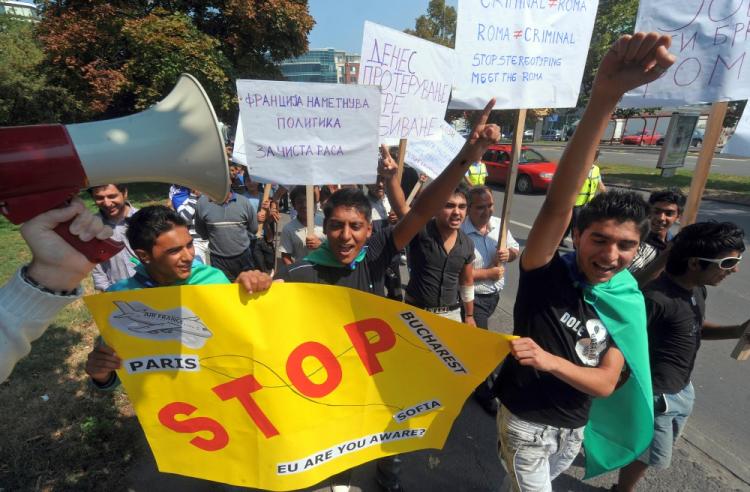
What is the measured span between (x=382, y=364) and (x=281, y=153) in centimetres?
166

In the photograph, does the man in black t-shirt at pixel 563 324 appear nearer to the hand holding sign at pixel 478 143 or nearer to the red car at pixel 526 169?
the hand holding sign at pixel 478 143

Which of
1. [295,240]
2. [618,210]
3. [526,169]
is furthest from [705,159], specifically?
[526,169]

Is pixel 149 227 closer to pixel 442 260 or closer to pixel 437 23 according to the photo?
pixel 442 260

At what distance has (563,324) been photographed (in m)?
1.50

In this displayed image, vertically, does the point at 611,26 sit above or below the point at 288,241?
above

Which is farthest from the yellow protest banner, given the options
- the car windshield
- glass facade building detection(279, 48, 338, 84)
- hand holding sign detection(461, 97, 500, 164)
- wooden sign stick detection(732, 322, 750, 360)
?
glass facade building detection(279, 48, 338, 84)

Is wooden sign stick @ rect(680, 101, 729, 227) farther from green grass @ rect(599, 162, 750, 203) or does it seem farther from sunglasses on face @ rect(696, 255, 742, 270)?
green grass @ rect(599, 162, 750, 203)

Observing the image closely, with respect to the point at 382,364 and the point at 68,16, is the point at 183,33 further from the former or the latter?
the point at 382,364

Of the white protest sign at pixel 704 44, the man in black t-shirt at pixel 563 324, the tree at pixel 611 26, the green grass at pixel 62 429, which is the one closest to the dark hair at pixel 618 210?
the man in black t-shirt at pixel 563 324

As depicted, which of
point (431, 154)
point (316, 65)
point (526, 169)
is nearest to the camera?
point (431, 154)

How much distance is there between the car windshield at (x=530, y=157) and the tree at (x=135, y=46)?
28.3 ft

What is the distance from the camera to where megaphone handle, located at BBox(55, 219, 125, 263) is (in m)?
0.93

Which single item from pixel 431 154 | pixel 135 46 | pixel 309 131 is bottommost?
pixel 431 154

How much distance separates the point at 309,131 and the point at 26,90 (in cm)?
1414
